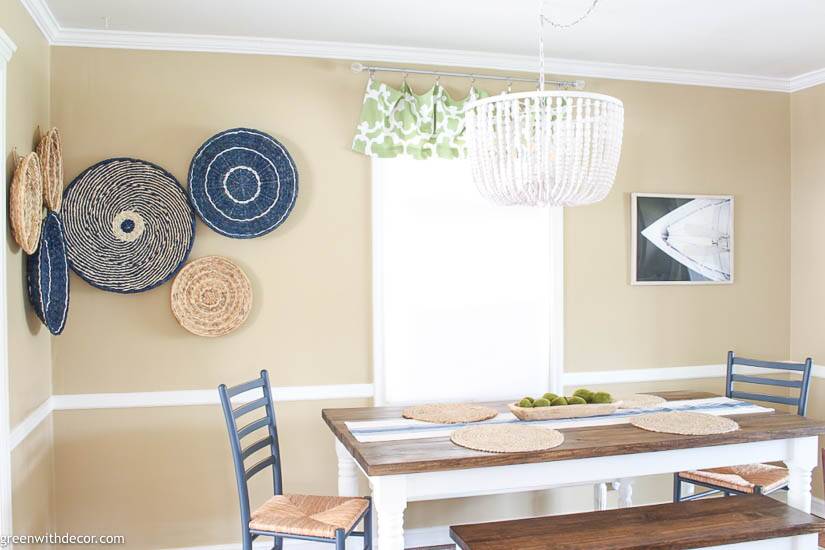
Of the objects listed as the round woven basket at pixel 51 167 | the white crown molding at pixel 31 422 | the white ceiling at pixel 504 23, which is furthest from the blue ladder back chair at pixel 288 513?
the white ceiling at pixel 504 23

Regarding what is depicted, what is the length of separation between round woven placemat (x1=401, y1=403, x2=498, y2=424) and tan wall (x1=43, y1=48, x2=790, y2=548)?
59 cm

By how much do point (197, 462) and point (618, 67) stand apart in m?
2.95

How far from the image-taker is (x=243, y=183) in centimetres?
333

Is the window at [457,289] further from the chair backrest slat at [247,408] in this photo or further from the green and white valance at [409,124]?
the chair backrest slat at [247,408]

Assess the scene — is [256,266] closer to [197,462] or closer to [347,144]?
[347,144]

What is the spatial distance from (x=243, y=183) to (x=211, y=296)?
547 mm

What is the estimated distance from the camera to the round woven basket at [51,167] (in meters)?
2.86

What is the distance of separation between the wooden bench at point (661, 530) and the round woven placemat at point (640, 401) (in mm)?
438

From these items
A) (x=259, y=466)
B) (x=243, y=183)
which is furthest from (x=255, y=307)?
(x=259, y=466)

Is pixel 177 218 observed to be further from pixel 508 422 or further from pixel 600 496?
pixel 600 496

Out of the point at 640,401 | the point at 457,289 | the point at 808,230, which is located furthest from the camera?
the point at 808,230

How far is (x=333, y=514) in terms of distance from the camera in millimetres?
2650

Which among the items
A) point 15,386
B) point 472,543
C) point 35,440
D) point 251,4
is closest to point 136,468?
point 35,440

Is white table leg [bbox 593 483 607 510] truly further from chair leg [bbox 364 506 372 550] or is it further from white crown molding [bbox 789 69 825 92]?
white crown molding [bbox 789 69 825 92]
